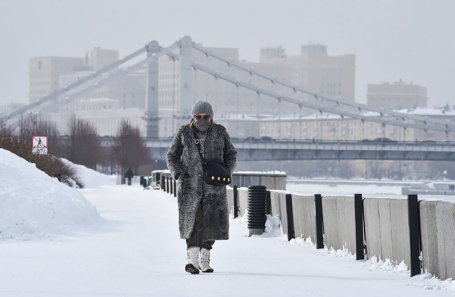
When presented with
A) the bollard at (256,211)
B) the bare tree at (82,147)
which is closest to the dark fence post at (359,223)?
the bollard at (256,211)

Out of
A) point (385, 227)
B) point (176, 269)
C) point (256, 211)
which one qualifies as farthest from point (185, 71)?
point (176, 269)

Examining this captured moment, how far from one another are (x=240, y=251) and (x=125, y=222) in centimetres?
780

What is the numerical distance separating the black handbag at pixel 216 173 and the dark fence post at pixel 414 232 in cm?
194

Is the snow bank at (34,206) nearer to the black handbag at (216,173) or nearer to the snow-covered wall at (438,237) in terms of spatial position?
the black handbag at (216,173)

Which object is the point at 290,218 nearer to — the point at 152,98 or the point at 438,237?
the point at 438,237

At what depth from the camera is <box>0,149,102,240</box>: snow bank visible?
17750mm

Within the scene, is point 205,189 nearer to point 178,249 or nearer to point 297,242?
point 178,249

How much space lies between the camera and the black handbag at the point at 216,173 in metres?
12.6

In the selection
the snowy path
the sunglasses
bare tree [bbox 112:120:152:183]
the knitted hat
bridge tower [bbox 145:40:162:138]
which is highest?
bridge tower [bbox 145:40:162:138]

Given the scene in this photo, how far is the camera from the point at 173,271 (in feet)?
42.3

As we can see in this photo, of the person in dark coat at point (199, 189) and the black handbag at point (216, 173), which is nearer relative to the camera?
the black handbag at point (216, 173)

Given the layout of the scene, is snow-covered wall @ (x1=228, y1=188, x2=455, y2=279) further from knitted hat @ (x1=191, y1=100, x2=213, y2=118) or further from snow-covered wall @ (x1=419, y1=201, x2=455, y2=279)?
knitted hat @ (x1=191, y1=100, x2=213, y2=118)

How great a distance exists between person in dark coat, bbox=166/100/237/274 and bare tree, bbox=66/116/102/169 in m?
82.7

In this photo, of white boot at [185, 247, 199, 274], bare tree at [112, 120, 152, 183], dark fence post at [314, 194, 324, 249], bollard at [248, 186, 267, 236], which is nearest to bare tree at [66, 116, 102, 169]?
bare tree at [112, 120, 152, 183]
